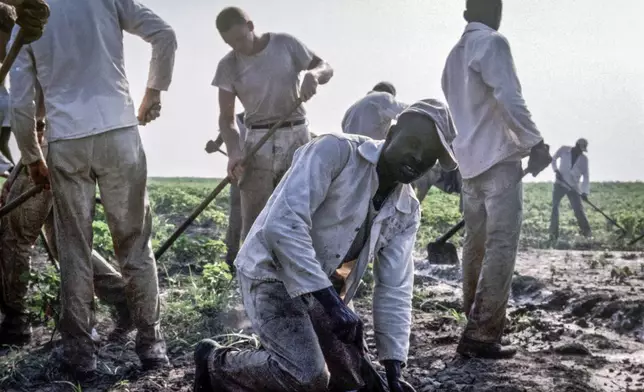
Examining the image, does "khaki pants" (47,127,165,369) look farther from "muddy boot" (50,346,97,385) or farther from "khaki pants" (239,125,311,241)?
"khaki pants" (239,125,311,241)

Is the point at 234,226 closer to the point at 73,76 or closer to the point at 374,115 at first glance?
the point at 374,115

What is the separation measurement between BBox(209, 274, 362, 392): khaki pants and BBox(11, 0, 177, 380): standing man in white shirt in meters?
0.96

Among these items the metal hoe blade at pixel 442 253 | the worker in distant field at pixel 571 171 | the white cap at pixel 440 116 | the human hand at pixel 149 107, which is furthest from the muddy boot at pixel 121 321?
the worker in distant field at pixel 571 171

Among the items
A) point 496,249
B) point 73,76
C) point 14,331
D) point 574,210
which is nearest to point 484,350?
point 496,249

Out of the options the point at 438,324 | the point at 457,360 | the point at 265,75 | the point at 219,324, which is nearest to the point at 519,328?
the point at 438,324

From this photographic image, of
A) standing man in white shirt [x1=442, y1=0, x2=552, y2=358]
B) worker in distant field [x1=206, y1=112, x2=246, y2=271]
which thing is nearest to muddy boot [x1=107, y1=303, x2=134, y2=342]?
worker in distant field [x1=206, y1=112, x2=246, y2=271]

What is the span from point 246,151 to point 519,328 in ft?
7.80

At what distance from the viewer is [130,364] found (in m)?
4.16

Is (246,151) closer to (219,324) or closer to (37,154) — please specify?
(219,324)

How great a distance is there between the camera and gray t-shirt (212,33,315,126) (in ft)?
17.2

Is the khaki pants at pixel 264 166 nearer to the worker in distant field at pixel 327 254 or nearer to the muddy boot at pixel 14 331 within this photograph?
the muddy boot at pixel 14 331

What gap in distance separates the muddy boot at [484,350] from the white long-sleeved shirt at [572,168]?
426 inches

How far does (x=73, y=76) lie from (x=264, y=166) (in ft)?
5.92

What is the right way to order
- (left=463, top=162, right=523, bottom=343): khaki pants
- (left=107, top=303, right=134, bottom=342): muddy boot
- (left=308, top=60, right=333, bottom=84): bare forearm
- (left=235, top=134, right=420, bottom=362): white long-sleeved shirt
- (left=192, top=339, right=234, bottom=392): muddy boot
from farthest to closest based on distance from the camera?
(left=308, top=60, right=333, bottom=84): bare forearm
(left=107, top=303, right=134, bottom=342): muddy boot
(left=463, top=162, right=523, bottom=343): khaki pants
(left=192, top=339, right=234, bottom=392): muddy boot
(left=235, top=134, right=420, bottom=362): white long-sleeved shirt
